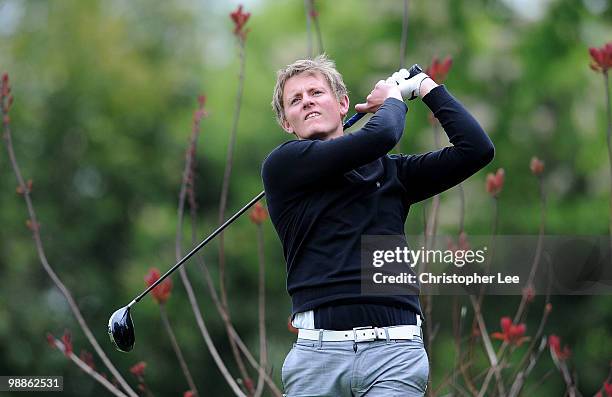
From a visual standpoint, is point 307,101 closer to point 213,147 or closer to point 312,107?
point 312,107

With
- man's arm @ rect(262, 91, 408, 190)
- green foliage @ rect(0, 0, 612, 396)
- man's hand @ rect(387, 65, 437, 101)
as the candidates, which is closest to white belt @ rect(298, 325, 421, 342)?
man's arm @ rect(262, 91, 408, 190)

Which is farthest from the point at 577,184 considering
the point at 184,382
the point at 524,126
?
the point at 184,382

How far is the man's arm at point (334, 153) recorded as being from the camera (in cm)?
311

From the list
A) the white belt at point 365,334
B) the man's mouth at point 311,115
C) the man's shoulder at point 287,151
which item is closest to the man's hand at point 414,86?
the man's mouth at point 311,115

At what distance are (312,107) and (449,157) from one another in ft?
1.40

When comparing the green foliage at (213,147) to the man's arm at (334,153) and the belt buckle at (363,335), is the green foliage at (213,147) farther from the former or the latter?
the belt buckle at (363,335)

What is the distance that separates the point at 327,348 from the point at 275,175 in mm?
530

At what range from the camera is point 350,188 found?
320 centimetres

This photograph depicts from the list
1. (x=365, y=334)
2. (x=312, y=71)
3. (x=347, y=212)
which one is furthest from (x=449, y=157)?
(x=365, y=334)

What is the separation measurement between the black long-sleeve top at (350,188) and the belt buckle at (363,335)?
0.24ft

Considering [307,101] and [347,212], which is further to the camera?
[307,101]

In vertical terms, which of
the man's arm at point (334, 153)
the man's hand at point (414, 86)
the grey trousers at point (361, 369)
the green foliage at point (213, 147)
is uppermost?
the green foliage at point (213, 147)

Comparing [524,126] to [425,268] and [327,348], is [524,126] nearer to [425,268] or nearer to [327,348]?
[425,268]

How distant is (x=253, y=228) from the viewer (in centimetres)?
1548
